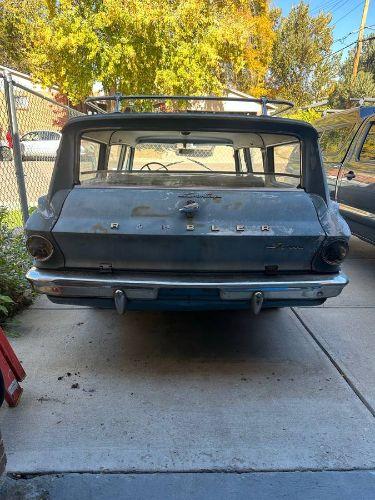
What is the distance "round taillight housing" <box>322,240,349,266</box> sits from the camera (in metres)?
2.80

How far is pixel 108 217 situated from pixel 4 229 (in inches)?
85.6

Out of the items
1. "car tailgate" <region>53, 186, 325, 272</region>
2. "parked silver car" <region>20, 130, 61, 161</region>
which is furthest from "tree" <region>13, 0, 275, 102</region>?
"car tailgate" <region>53, 186, 325, 272</region>

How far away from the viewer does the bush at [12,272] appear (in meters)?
3.99

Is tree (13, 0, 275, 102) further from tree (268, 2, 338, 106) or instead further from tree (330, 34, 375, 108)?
tree (268, 2, 338, 106)

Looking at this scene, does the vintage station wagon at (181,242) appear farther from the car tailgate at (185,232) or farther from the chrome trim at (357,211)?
the chrome trim at (357,211)

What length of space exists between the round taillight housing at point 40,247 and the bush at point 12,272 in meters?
1.10

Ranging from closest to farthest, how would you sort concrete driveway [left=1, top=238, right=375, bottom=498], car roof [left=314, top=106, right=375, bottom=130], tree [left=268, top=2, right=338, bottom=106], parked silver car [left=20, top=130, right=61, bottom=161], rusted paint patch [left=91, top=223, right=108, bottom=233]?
concrete driveway [left=1, top=238, right=375, bottom=498], rusted paint patch [left=91, top=223, right=108, bottom=233], car roof [left=314, top=106, right=375, bottom=130], parked silver car [left=20, top=130, right=61, bottom=161], tree [left=268, top=2, right=338, bottom=106]

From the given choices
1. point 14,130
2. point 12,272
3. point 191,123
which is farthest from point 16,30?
point 191,123

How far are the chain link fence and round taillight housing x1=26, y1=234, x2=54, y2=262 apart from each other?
2.21m

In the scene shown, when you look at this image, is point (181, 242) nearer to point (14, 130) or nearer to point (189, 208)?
point (189, 208)

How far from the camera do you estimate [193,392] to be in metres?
2.88

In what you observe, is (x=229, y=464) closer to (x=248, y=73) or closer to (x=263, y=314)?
(x=263, y=314)

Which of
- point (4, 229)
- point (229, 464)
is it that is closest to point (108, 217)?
point (229, 464)

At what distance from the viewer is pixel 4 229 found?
14.6 ft
